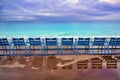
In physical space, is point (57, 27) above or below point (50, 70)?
above

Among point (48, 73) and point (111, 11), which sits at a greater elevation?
point (111, 11)

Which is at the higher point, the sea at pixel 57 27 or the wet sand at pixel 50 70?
the sea at pixel 57 27

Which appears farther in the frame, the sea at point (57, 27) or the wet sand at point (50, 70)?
the sea at point (57, 27)

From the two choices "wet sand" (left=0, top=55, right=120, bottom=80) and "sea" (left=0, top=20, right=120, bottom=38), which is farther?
"sea" (left=0, top=20, right=120, bottom=38)

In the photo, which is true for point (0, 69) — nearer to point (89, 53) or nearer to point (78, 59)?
point (78, 59)

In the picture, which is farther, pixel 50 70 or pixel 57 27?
pixel 57 27

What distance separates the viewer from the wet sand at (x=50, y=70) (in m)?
5.55

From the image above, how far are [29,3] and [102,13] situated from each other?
520 centimetres

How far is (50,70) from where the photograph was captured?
605 centimetres

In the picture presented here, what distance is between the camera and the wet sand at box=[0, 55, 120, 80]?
18.2 ft

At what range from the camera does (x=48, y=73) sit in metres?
5.81

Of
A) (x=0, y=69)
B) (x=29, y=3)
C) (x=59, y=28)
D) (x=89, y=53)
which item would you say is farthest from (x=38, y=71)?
(x=59, y=28)

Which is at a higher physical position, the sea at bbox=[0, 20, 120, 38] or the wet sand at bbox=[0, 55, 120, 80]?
the sea at bbox=[0, 20, 120, 38]

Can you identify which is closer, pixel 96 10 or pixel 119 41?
pixel 119 41
